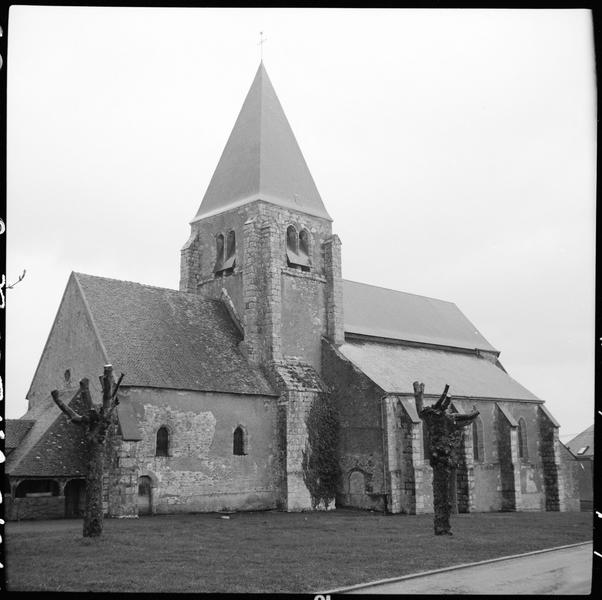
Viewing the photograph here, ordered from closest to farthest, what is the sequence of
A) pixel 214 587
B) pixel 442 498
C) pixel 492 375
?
pixel 214 587 < pixel 442 498 < pixel 492 375

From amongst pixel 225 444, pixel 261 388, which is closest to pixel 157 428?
pixel 225 444

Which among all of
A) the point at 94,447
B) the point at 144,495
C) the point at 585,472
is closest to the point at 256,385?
the point at 144,495

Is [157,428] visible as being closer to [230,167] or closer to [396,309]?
[230,167]

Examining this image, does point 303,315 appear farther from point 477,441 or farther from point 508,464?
point 508,464

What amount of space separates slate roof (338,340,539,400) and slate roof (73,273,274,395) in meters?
5.79

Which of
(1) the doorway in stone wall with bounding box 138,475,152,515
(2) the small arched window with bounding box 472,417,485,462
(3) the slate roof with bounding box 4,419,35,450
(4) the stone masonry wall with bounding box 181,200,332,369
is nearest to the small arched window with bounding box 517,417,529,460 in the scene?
(2) the small arched window with bounding box 472,417,485,462

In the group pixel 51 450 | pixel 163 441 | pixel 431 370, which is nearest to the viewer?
pixel 51 450

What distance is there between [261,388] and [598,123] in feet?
82.9

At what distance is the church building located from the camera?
2731 centimetres

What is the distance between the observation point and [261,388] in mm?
32062

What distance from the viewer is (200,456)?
29016 mm

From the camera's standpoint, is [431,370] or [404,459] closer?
[404,459]

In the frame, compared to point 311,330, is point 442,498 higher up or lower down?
lower down

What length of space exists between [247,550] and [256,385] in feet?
46.9
